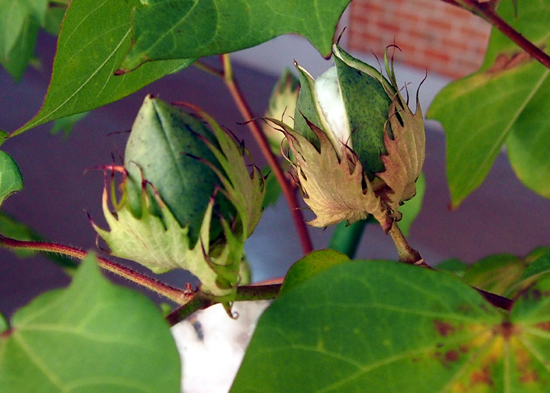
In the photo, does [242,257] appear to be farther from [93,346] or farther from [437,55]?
[437,55]

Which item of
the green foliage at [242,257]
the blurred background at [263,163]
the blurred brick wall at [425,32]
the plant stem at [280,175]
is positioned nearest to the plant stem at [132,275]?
the green foliage at [242,257]

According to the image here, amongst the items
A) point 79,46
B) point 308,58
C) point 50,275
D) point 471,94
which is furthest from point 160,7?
point 308,58

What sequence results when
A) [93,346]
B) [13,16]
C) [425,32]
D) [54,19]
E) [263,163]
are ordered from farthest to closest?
[425,32]
[263,163]
[54,19]
[13,16]
[93,346]

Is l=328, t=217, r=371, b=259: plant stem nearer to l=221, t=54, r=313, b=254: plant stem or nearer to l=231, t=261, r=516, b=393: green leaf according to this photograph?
l=221, t=54, r=313, b=254: plant stem

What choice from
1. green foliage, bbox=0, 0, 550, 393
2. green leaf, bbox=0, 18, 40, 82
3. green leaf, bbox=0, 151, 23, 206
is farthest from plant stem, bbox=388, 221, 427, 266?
green leaf, bbox=0, 18, 40, 82

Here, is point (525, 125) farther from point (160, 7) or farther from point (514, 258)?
point (160, 7)

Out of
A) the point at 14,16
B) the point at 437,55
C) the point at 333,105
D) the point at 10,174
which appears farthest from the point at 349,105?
the point at 437,55
